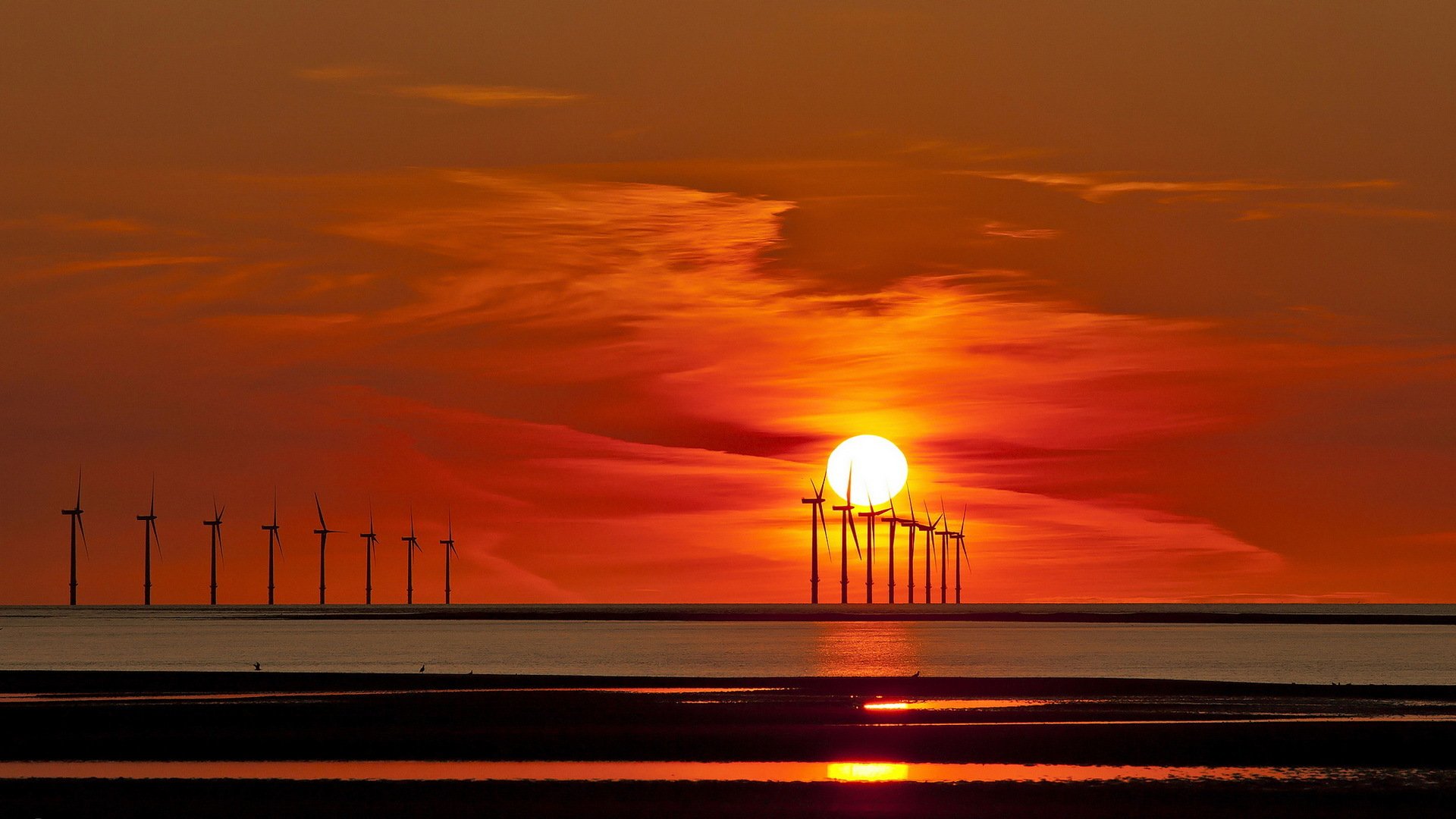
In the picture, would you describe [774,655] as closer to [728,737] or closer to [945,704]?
[945,704]

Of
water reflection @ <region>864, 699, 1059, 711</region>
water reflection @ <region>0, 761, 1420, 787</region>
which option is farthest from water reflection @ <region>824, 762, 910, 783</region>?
water reflection @ <region>864, 699, 1059, 711</region>

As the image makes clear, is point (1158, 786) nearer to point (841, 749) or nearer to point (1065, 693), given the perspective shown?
point (841, 749)

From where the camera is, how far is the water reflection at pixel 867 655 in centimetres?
10394

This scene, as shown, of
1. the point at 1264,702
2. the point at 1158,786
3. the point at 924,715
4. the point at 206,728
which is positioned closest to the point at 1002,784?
→ the point at 1158,786

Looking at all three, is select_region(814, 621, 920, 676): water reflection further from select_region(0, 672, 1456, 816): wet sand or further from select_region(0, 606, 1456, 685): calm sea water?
select_region(0, 672, 1456, 816): wet sand

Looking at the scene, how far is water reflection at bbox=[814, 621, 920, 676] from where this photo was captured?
10394 cm

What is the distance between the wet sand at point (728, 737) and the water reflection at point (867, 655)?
574 inches

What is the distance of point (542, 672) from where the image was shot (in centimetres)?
9881

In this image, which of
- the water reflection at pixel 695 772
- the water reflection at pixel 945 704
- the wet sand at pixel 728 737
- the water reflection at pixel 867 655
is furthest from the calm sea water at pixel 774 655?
the water reflection at pixel 695 772

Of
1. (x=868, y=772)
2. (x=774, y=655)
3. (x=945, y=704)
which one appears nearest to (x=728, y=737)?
(x=868, y=772)

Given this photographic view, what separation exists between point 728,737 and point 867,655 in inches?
3246

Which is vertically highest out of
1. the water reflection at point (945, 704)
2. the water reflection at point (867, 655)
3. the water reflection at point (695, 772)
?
the water reflection at point (695, 772)

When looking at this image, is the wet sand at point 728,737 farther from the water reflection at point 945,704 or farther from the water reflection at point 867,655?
the water reflection at point 867,655

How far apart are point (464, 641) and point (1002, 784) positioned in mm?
135134
